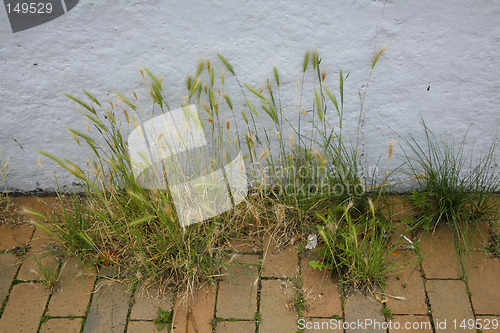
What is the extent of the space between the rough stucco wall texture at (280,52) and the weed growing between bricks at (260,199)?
3.9 inches

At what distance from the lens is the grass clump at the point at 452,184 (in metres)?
2.88

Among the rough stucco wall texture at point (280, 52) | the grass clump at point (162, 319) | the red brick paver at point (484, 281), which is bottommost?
the grass clump at point (162, 319)

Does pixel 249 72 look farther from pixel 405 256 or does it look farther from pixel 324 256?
pixel 405 256

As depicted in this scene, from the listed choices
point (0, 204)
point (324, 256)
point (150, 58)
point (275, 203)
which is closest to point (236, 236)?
point (275, 203)

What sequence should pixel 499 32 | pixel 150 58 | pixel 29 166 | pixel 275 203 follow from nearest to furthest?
pixel 499 32 → pixel 150 58 → pixel 275 203 → pixel 29 166

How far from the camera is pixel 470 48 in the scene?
2.69 metres

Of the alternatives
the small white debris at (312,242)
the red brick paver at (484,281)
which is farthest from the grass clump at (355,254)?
the red brick paver at (484,281)

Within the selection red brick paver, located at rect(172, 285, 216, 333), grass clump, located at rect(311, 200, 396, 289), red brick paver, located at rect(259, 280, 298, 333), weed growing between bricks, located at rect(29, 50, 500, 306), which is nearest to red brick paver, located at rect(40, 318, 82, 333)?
weed growing between bricks, located at rect(29, 50, 500, 306)

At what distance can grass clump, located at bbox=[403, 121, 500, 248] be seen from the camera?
113 inches

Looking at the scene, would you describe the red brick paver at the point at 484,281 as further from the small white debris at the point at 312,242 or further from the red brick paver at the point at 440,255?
the small white debris at the point at 312,242

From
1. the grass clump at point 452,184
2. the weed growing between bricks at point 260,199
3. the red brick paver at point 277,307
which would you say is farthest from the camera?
the grass clump at point 452,184

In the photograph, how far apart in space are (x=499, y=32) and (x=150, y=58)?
6.50ft

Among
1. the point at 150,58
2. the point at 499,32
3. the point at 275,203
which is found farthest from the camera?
the point at 275,203

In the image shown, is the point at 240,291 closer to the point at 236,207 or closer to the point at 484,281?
the point at 236,207
